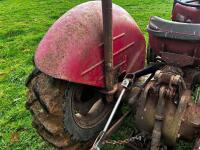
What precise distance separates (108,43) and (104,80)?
295mm

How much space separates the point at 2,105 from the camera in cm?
384

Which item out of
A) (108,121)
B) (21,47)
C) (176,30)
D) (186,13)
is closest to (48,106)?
(108,121)

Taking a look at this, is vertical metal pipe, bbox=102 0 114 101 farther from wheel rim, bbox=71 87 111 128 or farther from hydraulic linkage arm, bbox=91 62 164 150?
wheel rim, bbox=71 87 111 128

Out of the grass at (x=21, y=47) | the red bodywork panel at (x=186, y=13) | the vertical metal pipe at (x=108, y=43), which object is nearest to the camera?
the vertical metal pipe at (x=108, y=43)

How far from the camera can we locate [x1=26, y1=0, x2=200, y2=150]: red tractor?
228 centimetres

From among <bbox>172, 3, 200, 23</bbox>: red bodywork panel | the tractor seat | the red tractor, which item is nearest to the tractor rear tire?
the red tractor

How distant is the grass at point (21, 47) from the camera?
3.31 m

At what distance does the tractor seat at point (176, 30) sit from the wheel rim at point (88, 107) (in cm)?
67

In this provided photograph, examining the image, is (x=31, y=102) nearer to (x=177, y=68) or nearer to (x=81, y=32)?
(x=81, y=32)

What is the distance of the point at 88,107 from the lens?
109 inches

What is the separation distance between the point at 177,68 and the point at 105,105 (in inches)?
26.9

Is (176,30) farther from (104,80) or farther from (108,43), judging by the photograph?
(104,80)

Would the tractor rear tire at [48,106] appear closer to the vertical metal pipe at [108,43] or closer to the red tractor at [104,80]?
the red tractor at [104,80]

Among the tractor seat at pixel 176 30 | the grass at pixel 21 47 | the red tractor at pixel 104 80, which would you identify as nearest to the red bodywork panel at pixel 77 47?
the red tractor at pixel 104 80
